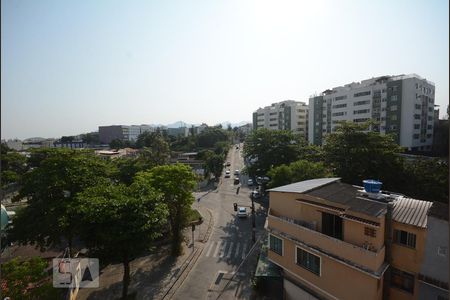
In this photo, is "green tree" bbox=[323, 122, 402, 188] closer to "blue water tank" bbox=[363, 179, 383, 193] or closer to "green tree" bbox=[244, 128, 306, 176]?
"green tree" bbox=[244, 128, 306, 176]

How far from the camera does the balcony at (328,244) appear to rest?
13.1 metres

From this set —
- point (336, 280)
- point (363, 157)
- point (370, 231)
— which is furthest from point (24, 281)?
point (363, 157)

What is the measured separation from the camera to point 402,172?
2719 centimetres

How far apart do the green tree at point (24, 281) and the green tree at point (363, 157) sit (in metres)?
25.4

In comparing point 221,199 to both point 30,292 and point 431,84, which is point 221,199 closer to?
point 30,292

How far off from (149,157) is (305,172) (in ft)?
85.1

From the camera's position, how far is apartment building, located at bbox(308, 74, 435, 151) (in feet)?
175

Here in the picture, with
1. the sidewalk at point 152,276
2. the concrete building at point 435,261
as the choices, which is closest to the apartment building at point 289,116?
the sidewalk at point 152,276

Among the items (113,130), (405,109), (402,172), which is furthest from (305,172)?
(113,130)

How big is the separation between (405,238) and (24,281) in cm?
1885

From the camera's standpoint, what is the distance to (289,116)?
8538cm

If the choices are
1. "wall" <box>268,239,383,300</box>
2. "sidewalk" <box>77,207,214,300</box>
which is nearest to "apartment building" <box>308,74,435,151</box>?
"wall" <box>268,239,383,300</box>

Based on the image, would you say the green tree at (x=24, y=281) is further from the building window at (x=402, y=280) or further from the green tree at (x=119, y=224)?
the building window at (x=402, y=280)

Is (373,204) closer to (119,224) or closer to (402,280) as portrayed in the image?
(402,280)
